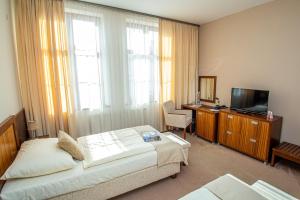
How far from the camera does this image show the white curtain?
3057 mm

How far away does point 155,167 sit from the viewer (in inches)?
88.2

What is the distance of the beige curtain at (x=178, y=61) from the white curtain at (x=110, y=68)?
22 cm

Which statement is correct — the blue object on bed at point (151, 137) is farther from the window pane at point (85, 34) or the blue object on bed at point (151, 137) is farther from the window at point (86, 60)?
the window pane at point (85, 34)

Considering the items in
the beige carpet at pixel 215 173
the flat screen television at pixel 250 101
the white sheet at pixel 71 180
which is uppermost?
the flat screen television at pixel 250 101

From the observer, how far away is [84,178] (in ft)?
5.89

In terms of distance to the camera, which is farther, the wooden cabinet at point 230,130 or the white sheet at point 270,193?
the wooden cabinet at point 230,130

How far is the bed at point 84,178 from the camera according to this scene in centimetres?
159

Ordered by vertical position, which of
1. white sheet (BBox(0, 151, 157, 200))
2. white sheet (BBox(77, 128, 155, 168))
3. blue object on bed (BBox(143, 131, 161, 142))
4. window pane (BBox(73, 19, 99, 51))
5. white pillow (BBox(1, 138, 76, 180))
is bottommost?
white sheet (BBox(0, 151, 157, 200))

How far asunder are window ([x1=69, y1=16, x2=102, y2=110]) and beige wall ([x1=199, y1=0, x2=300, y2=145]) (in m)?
2.88

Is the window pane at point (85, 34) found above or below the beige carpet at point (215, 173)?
above

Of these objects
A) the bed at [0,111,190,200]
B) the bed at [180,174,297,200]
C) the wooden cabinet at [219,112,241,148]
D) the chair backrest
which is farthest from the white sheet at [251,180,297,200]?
the chair backrest

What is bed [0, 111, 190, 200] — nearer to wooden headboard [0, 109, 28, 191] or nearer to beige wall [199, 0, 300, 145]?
wooden headboard [0, 109, 28, 191]

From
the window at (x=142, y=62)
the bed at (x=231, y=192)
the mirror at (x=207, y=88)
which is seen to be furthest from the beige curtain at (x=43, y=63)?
the mirror at (x=207, y=88)

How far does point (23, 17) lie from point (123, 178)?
9.51 ft
